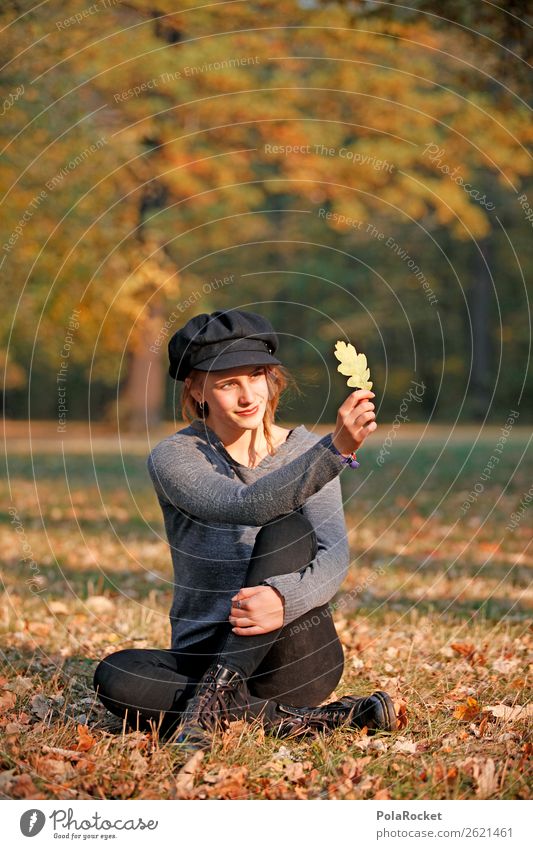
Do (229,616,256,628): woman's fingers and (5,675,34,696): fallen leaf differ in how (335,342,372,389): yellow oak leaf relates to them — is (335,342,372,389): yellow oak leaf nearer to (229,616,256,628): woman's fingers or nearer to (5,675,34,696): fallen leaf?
(229,616,256,628): woman's fingers

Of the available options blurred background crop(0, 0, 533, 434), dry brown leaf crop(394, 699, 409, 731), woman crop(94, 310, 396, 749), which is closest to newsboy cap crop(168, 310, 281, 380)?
woman crop(94, 310, 396, 749)

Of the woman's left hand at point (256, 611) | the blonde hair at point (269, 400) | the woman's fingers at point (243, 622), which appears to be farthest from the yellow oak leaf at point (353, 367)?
the woman's fingers at point (243, 622)

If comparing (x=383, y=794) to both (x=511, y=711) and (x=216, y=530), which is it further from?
(x=216, y=530)

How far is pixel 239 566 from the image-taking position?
14.0 feet

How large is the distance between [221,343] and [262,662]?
48.3 inches

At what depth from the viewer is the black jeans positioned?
13.1 feet

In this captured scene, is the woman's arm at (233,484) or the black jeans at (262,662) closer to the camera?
the woman's arm at (233,484)

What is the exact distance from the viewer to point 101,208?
1464 cm

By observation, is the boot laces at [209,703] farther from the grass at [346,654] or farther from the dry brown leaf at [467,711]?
the dry brown leaf at [467,711]

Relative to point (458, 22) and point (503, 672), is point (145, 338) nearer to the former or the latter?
point (458, 22)

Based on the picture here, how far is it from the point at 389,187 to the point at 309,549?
17.9m

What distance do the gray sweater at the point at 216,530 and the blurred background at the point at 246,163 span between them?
0.53 m

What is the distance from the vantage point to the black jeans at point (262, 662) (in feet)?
13.1
